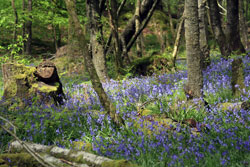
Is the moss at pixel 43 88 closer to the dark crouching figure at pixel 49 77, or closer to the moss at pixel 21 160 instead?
the dark crouching figure at pixel 49 77

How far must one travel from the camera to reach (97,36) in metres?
8.26

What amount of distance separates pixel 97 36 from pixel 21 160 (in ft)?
20.6

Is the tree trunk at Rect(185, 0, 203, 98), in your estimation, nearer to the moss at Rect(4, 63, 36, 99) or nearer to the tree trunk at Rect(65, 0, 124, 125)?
the tree trunk at Rect(65, 0, 124, 125)

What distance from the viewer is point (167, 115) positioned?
4.68m

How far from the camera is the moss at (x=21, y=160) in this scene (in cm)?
238

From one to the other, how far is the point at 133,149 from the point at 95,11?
594 cm


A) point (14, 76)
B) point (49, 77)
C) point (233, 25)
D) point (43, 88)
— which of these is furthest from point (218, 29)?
point (14, 76)

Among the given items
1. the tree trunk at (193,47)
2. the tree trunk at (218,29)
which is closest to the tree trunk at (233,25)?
the tree trunk at (218,29)

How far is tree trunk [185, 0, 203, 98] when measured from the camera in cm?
501

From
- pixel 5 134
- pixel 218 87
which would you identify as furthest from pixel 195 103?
pixel 5 134

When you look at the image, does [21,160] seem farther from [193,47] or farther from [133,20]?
[133,20]

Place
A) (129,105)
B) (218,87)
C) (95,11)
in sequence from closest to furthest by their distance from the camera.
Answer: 1. (129,105)
2. (218,87)
3. (95,11)

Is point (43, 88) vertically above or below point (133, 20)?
below

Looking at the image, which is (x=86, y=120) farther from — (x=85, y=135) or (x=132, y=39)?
(x=132, y=39)
